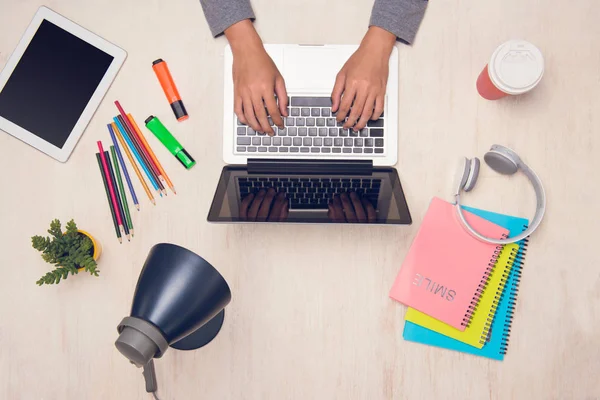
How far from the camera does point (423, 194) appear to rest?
0.79m

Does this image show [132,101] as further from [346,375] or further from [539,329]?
[539,329]

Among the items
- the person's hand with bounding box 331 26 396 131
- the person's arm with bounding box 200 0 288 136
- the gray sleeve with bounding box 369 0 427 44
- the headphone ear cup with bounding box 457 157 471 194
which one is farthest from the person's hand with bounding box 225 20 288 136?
the headphone ear cup with bounding box 457 157 471 194

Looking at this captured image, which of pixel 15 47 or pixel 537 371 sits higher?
pixel 15 47

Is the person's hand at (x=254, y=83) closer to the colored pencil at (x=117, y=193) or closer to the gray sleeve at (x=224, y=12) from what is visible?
the gray sleeve at (x=224, y=12)

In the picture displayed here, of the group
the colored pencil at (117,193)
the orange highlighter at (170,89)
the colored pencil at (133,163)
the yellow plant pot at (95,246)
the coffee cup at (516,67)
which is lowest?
the yellow plant pot at (95,246)

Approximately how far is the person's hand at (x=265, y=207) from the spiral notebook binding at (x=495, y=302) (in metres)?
0.40

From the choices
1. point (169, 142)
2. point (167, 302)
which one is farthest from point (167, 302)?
point (169, 142)

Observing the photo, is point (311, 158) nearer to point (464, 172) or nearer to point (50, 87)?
point (464, 172)

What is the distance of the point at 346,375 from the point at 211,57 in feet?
2.10

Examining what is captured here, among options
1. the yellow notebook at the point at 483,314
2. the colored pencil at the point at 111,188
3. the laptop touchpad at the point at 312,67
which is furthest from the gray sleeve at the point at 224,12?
the yellow notebook at the point at 483,314

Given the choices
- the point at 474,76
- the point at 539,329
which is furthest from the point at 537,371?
the point at 474,76

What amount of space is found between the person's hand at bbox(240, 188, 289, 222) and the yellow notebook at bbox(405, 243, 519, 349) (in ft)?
0.95

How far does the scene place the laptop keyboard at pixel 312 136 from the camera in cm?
77

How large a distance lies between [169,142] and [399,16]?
48cm
